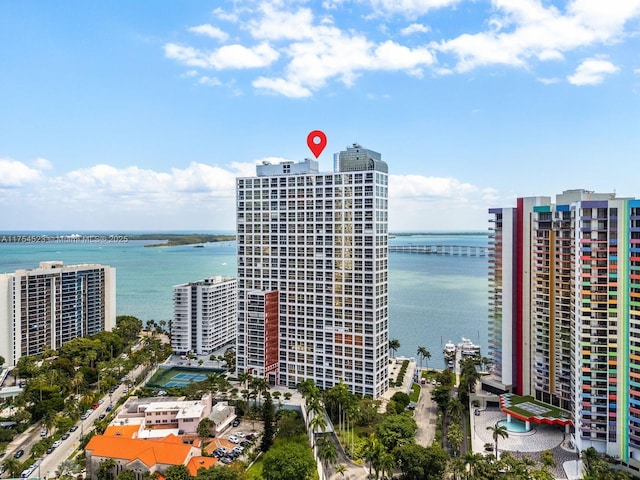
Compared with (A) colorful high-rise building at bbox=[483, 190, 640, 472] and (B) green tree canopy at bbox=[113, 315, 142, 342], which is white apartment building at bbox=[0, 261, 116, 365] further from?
(A) colorful high-rise building at bbox=[483, 190, 640, 472]

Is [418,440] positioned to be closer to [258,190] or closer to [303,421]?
[303,421]

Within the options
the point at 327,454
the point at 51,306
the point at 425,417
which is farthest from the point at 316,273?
the point at 51,306

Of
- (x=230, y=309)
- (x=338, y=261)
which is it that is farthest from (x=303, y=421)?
(x=230, y=309)

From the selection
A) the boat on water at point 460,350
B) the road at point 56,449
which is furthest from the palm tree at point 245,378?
the boat on water at point 460,350

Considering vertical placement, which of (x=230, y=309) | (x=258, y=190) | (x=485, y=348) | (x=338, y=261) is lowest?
(x=485, y=348)

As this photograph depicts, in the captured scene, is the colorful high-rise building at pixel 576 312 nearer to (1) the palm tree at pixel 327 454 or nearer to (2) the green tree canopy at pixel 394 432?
(2) the green tree canopy at pixel 394 432

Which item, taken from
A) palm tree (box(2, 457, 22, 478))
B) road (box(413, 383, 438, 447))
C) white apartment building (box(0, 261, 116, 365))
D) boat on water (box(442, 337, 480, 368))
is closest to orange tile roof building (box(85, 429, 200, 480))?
palm tree (box(2, 457, 22, 478))

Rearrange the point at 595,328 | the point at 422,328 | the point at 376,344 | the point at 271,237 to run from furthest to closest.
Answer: the point at 422,328 → the point at 271,237 → the point at 376,344 → the point at 595,328
